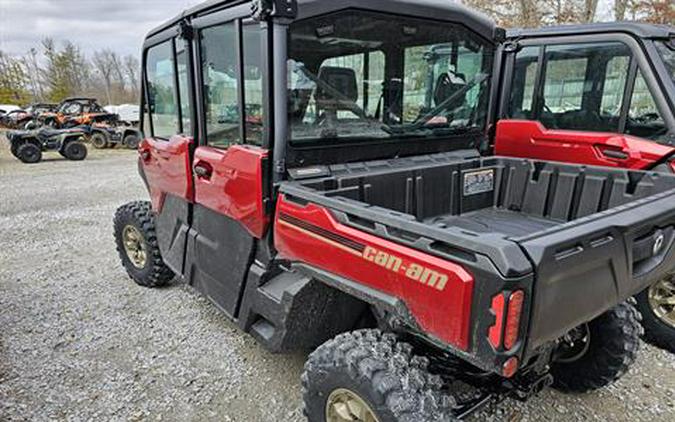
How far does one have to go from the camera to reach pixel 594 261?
1.65m

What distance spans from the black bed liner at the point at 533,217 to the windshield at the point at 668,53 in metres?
1.58

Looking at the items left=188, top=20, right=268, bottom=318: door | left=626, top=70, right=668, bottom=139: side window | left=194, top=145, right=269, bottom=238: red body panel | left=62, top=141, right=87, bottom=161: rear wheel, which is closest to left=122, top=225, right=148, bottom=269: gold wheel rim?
left=188, top=20, right=268, bottom=318: door

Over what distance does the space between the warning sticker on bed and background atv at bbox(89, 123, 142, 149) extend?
54.4ft

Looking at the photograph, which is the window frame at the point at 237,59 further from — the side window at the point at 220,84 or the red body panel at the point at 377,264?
the red body panel at the point at 377,264

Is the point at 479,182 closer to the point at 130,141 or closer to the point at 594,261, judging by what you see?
the point at 594,261

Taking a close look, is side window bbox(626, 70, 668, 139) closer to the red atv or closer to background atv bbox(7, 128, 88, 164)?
the red atv

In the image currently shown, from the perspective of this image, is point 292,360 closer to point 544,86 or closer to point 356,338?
point 356,338

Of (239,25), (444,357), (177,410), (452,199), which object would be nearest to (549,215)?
(452,199)

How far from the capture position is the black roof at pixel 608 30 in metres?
3.70

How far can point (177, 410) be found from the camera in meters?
2.70

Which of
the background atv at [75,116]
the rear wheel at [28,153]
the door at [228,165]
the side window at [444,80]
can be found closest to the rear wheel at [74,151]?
the rear wheel at [28,153]

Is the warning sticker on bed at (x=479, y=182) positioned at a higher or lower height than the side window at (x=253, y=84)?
lower

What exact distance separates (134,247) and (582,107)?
4381 mm

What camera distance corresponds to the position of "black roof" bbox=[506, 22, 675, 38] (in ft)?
12.1
